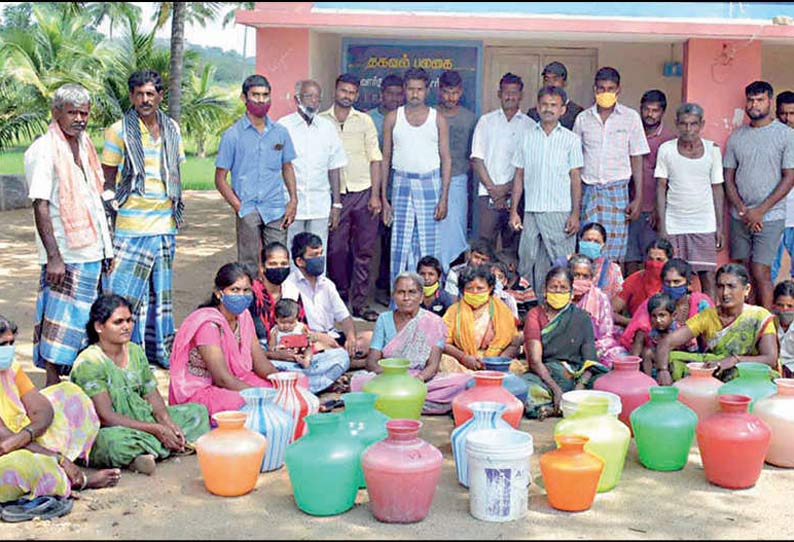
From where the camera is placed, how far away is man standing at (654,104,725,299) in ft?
24.5

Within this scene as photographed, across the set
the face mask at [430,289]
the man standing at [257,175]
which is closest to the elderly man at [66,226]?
the man standing at [257,175]

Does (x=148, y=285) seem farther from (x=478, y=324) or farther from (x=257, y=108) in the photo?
(x=478, y=324)

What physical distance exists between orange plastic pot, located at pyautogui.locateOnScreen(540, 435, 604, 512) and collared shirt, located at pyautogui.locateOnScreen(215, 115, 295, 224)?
3.57 m

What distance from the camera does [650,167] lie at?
7.92m

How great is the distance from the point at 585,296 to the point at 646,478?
190 centimetres

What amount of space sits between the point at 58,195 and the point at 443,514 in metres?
3.08

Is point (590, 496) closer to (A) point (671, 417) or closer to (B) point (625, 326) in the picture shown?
(A) point (671, 417)

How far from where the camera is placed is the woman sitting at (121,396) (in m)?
4.67

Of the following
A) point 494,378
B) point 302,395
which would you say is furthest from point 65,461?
point 494,378

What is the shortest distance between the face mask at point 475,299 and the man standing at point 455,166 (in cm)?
174

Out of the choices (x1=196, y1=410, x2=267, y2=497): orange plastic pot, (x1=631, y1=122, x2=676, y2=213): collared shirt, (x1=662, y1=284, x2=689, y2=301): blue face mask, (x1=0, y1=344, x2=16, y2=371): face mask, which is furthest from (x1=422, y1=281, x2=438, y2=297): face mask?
(x1=0, y1=344, x2=16, y2=371): face mask

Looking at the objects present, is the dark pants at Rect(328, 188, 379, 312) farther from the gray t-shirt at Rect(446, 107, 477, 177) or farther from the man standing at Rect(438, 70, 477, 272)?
the gray t-shirt at Rect(446, 107, 477, 177)

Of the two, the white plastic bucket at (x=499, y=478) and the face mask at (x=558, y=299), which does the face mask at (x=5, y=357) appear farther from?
the face mask at (x=558, y=299)

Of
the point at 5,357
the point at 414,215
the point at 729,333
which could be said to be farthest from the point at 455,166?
the point at 5,357
